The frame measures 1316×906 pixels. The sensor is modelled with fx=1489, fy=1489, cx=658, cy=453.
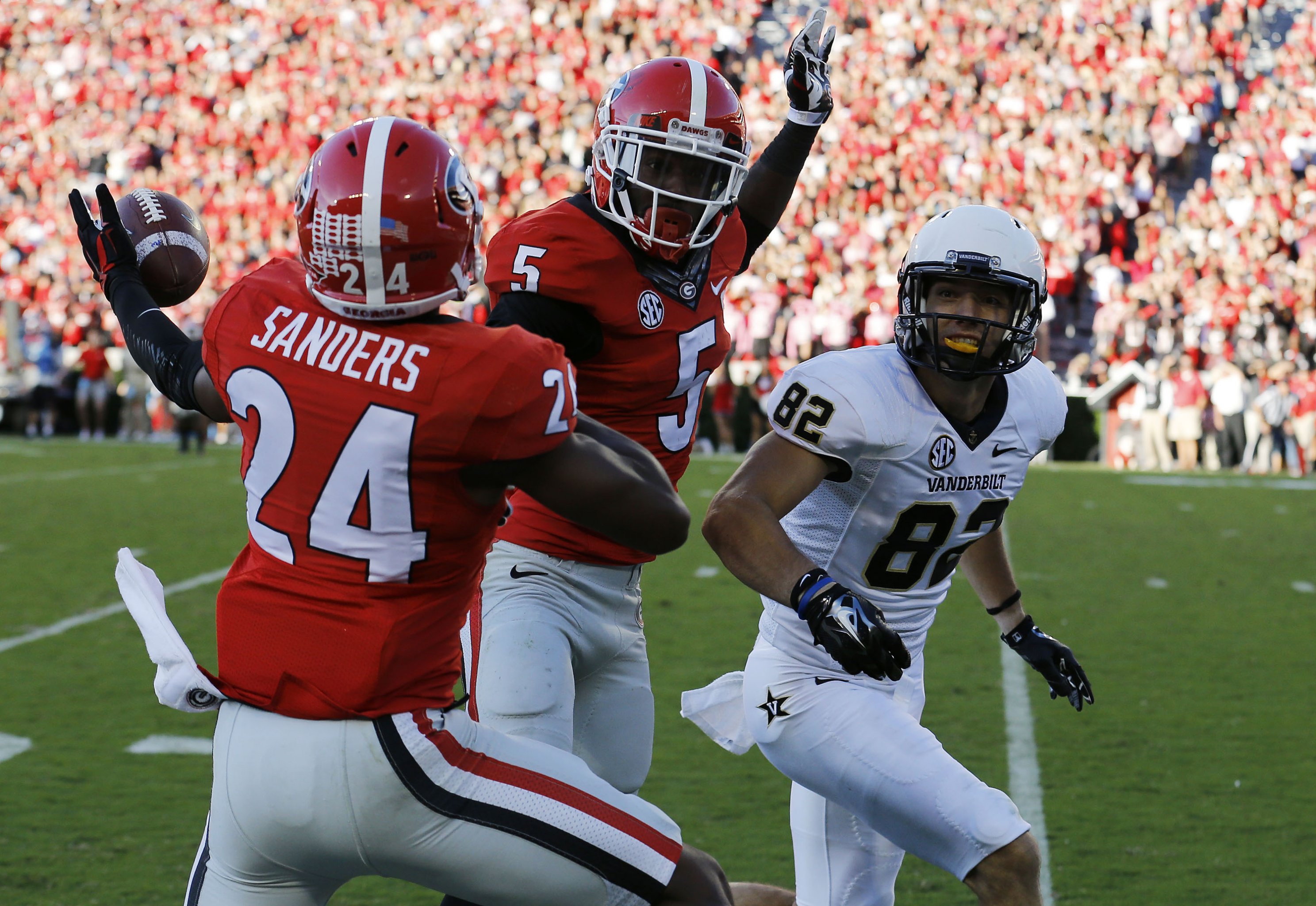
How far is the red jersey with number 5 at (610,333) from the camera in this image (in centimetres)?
300

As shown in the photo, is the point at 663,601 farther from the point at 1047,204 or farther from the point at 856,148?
the point at 856,148

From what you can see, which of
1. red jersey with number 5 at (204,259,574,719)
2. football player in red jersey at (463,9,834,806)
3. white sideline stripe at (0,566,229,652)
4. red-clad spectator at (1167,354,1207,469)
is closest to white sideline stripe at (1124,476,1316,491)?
red-clad spectator at (1167,354,1207,469)

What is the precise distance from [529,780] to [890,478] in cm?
103

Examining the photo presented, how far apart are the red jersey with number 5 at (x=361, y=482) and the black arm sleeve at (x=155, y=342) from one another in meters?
Answer: 0.32

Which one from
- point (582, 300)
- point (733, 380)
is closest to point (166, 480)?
point (733, 380)

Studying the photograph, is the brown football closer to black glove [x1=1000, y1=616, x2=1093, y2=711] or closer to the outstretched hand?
the outstretched hand

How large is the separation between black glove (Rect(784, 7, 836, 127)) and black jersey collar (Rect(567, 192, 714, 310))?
2.51 ft

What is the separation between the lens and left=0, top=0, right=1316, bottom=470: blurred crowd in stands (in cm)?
1695

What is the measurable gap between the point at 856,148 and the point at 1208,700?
14705mm

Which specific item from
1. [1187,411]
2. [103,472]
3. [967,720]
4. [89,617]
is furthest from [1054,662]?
[1187,411]

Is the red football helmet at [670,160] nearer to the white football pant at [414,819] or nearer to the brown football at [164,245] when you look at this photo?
the brown football at [164,245]

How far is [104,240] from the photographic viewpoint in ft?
8.83

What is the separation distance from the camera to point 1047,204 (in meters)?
17.8

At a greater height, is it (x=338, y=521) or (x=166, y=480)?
(x=338, y=521)
